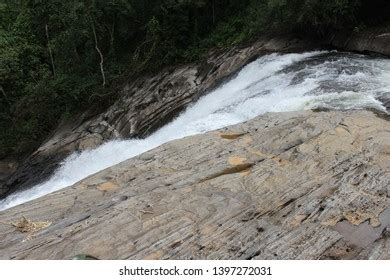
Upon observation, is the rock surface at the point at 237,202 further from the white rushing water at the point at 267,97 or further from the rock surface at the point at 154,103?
the rock surface at the point at 154,103

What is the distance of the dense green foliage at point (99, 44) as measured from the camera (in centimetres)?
2044

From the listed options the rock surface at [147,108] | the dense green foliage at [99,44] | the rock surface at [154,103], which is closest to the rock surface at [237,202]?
the rock surface at [154,103]

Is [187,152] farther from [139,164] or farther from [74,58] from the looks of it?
[74,58]

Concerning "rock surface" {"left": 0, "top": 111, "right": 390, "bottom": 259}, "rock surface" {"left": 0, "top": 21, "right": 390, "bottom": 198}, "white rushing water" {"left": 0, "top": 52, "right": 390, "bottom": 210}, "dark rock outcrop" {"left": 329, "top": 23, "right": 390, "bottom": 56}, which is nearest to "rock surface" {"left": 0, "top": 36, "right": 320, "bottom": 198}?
"rock surface" {"left": 0, "top": 21, "right": 390, "bottom": 198}

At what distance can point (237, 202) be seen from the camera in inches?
299

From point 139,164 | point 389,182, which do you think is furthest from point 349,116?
point 139,164

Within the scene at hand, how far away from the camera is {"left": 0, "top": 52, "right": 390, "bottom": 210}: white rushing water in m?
11.4

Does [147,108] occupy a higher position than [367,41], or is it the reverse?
[367,41]

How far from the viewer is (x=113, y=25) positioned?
2262 centimetres

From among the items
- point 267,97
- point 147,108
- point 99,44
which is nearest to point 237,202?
point 267,97

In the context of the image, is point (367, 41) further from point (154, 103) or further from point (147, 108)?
point (147, 108)

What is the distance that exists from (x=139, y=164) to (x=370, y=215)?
4.62 metres

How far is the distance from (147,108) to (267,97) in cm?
627

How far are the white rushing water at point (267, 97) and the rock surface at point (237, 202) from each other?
1.64 meters
